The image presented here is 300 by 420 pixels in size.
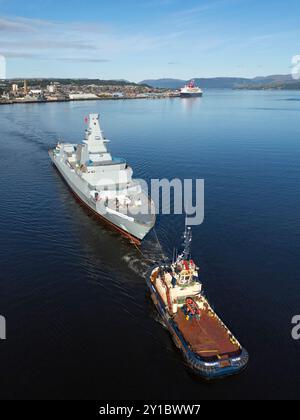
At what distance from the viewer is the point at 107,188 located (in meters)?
58.8

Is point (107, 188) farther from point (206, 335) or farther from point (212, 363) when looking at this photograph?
point (212, 363)

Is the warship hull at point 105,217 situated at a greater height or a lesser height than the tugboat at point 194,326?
greater

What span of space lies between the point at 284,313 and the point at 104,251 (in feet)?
77.9

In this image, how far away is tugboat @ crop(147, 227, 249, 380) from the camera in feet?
93.7

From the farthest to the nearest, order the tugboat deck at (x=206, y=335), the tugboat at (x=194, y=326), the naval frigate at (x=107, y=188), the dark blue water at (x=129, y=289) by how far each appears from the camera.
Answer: the naval frigate at (x=107, y=188), the tugboat deck at (x=206, y=335), the tugboat at (x=194, y=326), the dark blue water at (x=129, y=289)

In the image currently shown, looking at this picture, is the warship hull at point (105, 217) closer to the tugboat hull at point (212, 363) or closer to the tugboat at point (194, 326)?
the tugboat at point (194, 326)

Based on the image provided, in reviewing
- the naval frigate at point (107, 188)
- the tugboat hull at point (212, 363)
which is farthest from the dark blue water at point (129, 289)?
the naval frigate at point (107, 188)

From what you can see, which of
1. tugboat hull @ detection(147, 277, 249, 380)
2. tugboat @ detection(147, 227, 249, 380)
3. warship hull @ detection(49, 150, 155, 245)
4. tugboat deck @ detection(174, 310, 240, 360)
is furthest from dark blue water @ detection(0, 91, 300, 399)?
tugboat deck @ detection(174, 310, 240, 360)

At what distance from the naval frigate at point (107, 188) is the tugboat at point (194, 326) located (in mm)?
13197

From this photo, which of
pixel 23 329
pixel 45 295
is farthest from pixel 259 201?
pixel 23 329

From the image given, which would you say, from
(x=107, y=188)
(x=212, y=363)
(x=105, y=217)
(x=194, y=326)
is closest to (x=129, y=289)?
(x=194, y=326)

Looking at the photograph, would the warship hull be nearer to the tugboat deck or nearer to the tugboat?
the tugboat

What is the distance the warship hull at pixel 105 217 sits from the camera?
1886 inches

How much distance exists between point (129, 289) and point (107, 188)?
79.5 ft
